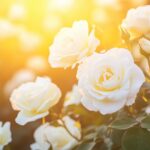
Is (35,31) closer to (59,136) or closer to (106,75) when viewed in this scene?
(59,136)

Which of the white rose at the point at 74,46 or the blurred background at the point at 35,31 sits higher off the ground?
the white rose at the point at 74,46

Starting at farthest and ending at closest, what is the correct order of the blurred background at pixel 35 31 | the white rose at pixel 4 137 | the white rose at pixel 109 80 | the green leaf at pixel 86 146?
the blurred background at pixel 35 31
the white rose at pixel 4 137
the green leaf at pixel 86 146
the white rose at pixel 109 80

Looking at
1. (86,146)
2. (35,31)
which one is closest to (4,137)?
(86,146)

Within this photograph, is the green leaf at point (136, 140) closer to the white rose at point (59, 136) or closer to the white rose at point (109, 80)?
the white rose at point (109, 80)

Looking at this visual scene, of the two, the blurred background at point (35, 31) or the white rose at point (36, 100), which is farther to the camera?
the blurred background at point (35, 31)

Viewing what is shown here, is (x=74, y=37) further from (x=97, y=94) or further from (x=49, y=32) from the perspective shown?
(x=49, y=32)

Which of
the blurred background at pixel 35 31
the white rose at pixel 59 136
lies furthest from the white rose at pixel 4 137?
the blurred background at pixel 35 31

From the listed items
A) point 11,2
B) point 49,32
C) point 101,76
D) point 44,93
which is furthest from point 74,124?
point 11,2
